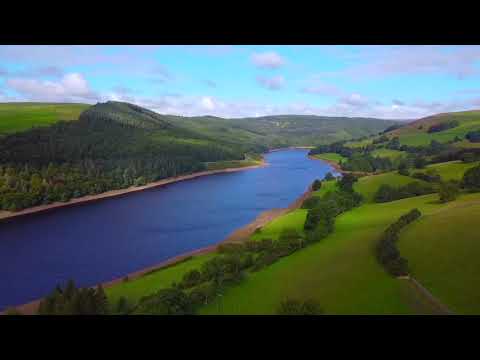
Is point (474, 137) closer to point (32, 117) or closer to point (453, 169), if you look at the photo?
point (453, 169)

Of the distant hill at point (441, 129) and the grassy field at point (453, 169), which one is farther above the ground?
the distant hill at point (441, 129)

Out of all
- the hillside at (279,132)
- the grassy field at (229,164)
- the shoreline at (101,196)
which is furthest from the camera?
the hillside at (279,132)

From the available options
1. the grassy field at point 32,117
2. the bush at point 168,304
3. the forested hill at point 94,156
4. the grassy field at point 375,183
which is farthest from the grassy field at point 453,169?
the grassy field at point 32,117

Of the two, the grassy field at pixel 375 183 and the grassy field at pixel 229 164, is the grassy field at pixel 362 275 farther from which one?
the grassy field at pixel 229 164

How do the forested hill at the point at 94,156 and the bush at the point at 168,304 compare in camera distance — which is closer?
the bush at the point at 168,304

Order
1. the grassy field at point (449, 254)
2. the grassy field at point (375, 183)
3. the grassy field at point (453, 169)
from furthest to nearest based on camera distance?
the grassy field at point (375, 183), the grassy field at point (453, 169), the grassy field at point (449, 254)

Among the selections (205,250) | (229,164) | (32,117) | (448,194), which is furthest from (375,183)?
(32,117)

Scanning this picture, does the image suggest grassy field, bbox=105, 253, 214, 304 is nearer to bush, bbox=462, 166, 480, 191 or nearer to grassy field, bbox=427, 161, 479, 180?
bush, bbox=462, 166, 480, 191
